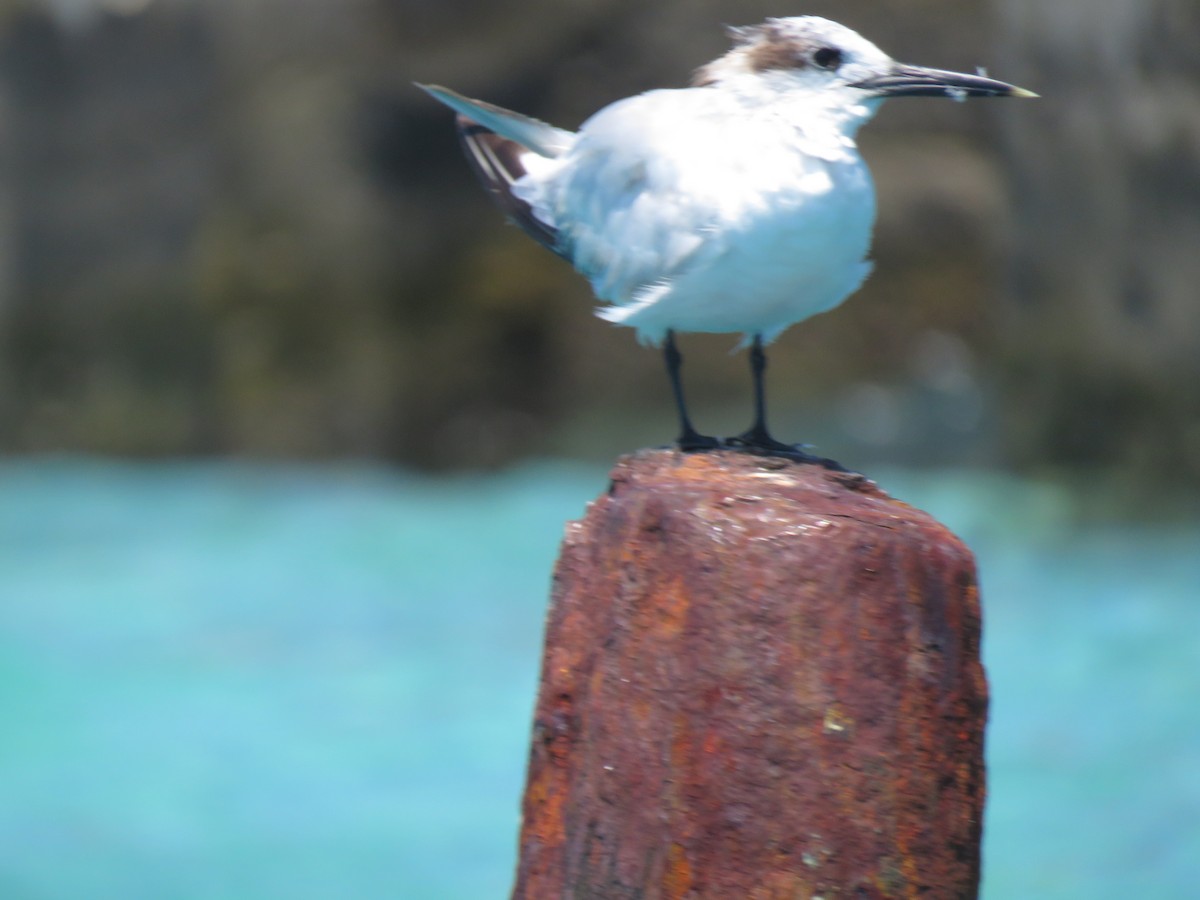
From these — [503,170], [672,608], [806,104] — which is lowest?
[672,608]

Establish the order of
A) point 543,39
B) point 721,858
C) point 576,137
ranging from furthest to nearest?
point 543,39 < point 576,137 < point 721,858

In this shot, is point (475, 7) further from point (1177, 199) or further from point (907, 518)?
point (907, 518)

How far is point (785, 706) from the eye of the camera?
2.24 meters

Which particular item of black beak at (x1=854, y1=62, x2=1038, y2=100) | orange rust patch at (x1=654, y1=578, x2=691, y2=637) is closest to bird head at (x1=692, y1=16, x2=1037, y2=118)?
black beak at (x1=854, y1=62, x2=1038, y2=100)

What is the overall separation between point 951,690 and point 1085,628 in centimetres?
538

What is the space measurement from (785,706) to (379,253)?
8444 millimetres

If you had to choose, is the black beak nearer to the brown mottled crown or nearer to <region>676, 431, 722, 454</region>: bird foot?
the brown mottled crown

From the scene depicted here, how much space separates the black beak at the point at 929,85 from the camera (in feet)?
8.52

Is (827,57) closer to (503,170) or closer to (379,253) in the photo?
(503,170)

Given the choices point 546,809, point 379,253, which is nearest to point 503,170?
point 546,809

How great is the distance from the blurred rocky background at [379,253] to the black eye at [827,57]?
6.95 meters

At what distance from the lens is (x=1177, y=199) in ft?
25.0

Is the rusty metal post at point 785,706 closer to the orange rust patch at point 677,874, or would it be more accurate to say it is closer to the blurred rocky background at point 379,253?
the orange rust patch at point 677,874

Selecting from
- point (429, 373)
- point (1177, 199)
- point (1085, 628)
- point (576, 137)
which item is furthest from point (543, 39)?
point (576, 137)
